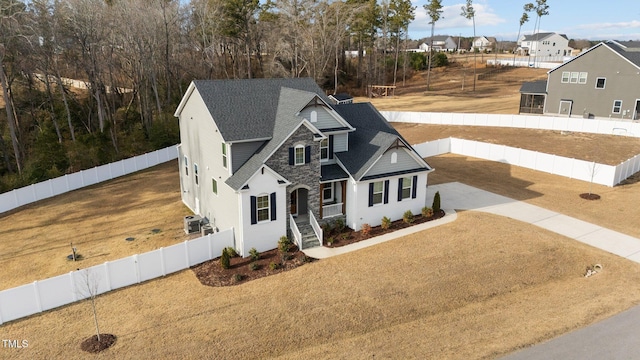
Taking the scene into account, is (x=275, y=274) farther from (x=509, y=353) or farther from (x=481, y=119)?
(x=481, y=119)

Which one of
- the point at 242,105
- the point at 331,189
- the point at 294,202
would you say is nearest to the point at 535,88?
the point at 331,189

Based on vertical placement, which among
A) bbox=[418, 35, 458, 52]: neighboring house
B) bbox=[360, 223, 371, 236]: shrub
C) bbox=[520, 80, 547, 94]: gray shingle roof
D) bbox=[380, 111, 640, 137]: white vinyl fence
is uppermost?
bbox=[418, 35, 458, 52]: neighboring house

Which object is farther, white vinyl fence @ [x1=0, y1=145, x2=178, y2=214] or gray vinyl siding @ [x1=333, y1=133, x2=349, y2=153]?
white vinyl fence @ [x1=0, y1=145, x2=178, y2=214]

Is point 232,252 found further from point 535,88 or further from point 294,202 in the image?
point 535,88

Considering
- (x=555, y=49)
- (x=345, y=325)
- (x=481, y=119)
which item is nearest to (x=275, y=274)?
(x=345, y=325)

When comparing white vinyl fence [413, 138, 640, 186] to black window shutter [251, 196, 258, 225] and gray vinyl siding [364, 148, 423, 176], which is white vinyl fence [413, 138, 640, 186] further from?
black window shutter [251, 196, 258, 225]

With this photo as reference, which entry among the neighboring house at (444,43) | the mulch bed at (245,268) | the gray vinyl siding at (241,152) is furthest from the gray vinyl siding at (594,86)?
the neighboring house at (444,43)

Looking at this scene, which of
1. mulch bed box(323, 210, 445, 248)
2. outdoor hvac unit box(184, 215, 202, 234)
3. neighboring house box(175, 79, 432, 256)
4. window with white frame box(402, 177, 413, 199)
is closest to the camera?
neighboring house box(175, 79, 432, 256)

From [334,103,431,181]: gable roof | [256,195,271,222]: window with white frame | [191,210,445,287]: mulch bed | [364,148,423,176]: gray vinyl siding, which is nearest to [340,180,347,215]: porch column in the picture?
[334,103,431,181]: gable roof

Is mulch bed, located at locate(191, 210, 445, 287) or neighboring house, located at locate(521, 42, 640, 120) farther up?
neighboring house, located at locate(521, 42, 640, 120)
